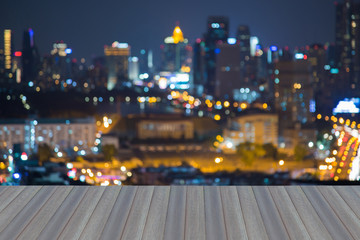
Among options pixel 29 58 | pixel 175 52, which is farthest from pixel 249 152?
pixel 29 58

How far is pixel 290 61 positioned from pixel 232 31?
1959mm

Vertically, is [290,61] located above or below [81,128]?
above

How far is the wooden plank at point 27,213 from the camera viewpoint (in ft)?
6.31

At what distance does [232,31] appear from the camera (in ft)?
26.6

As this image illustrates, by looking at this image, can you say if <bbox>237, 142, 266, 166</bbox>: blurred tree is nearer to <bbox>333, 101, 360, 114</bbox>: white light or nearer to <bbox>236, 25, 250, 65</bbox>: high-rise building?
<bbox>333, 101, 360, 114</bbox>: white light

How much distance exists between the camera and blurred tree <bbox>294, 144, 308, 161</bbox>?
39.1ft

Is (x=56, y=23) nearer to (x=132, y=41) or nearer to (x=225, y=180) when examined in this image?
(x=132, y=41)

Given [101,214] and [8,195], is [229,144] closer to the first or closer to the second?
[8,195]

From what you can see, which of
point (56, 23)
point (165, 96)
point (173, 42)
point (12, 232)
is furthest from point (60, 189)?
point (165, 96)

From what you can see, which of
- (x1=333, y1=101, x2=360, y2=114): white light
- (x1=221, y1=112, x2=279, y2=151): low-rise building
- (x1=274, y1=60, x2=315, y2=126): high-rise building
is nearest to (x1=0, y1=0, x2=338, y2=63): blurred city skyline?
(x1=333, y1=101, x2=360, y2=114): white light

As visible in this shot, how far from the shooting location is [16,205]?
2.28 meters

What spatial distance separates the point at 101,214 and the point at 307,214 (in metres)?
0.83

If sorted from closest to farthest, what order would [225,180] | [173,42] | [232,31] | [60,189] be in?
[60,189] → [173,42] → [232,31] → [225,180]

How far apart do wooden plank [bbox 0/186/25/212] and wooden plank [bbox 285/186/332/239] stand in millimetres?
1235
